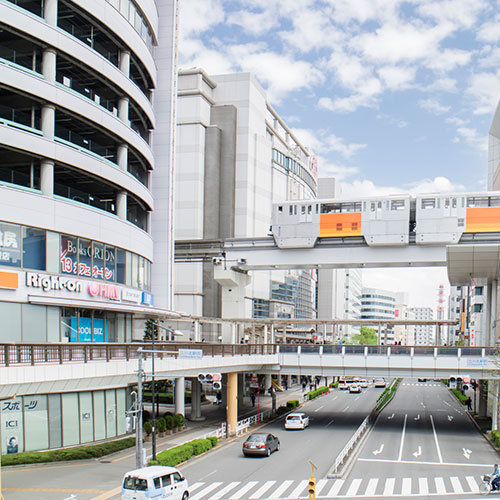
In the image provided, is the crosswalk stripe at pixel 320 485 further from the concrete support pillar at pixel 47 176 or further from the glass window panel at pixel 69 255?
the concrete support pillar at pixel 47 176

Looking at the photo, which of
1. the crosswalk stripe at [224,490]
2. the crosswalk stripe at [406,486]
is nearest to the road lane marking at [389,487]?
the crosswalk stripe at [406,486]

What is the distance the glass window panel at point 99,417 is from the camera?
41938 millimetres

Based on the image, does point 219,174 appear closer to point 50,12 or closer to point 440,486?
point 50,12

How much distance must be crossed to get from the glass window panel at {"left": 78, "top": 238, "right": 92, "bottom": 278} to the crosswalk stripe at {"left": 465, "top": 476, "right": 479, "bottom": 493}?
26.0m

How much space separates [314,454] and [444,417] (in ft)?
92.0

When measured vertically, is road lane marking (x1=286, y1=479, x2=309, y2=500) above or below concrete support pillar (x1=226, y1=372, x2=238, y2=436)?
below

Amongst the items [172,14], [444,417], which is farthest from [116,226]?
[444,417]

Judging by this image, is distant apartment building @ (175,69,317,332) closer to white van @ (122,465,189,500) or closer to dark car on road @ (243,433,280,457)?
dark car on road @ (243,433,280,457)

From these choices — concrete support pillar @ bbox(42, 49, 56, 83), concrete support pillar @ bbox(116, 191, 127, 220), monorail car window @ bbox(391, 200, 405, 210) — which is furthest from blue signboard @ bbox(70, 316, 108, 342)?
monorail car window @ bbox(391, 200, 405, 210)

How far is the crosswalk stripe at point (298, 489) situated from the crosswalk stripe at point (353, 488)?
225cm

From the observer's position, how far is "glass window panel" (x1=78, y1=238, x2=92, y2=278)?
41438 mm

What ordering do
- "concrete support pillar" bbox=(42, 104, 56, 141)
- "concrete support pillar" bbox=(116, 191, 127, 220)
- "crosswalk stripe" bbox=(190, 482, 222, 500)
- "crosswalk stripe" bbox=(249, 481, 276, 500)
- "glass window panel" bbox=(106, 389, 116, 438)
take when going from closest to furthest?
1. "crosswalk stripe" bbox=(190, 482, 222, 500)
2. "crosswalk stripe" bbox=(249, 481, 276, 500)
3. "concrete support pillar" bbox=(42, 104, 56, 141)
4. "glass window panel" bbox=(106, 389, 116, 438)
5. "concrete support pillar" bbox=(116, 191, 127, 220)

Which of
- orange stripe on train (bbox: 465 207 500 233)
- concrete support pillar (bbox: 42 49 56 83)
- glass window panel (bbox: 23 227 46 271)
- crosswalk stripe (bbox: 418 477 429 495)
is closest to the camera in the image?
crosswalk stripe (bbox: 418 477 429 495)

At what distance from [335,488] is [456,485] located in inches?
258
